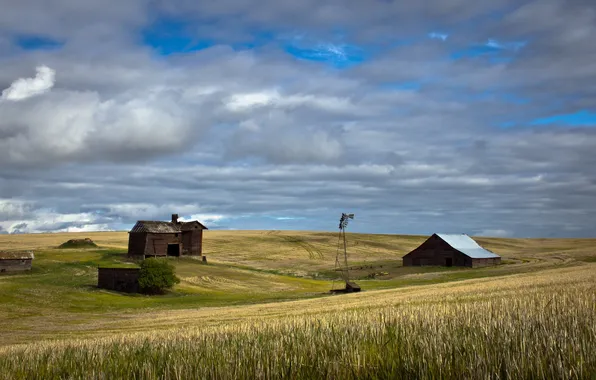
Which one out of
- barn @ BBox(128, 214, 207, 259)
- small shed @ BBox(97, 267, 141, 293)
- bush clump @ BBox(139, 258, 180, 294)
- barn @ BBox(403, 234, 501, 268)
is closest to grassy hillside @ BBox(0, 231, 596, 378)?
small shed @ BBox(97, 267, 141, 293)

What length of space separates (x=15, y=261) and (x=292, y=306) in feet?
171

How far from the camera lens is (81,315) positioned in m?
49.3

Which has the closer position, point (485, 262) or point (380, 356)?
point (380, 356)

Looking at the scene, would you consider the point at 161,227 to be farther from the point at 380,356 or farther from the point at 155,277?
the point at 380,356

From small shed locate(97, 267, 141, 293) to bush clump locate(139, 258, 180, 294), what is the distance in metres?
1.70

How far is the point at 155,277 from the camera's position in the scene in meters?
69.6

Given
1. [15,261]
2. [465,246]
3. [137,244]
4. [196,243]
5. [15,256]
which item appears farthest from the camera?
[465,246]

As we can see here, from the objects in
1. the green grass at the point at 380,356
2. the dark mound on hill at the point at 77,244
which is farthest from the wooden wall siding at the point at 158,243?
the green grass at the point at 380,356

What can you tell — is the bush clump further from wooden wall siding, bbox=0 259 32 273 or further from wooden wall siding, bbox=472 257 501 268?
wooden wall siding, bbox=472 257 501 268

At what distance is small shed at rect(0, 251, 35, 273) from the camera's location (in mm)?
77375

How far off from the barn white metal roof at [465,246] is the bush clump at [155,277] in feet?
191

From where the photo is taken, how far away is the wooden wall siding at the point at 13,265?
77.2 meters

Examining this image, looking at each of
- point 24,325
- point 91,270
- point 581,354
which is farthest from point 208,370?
point 91,270

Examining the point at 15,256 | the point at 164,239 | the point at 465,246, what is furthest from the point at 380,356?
the point at 465,246
